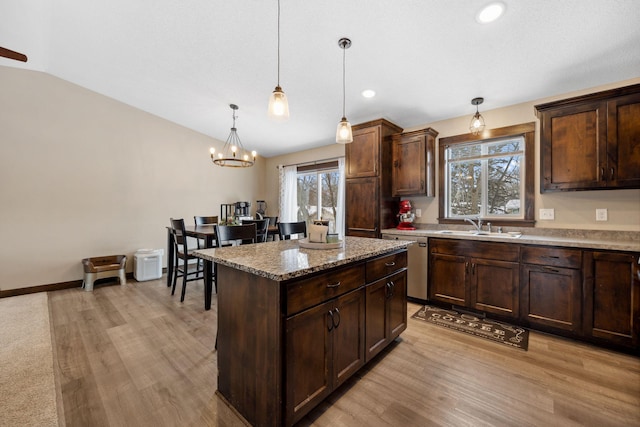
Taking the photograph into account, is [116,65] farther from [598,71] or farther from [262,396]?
[598,71]

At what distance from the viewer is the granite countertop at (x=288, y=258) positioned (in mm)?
1238

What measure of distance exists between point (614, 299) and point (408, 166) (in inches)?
90.1

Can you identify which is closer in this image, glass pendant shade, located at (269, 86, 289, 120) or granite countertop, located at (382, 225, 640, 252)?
glass pendant shade, located at (269, 86, 289, 120)

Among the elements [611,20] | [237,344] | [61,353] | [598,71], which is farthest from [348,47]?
[61,353]

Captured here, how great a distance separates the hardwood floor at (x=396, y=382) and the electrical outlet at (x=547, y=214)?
1.25 meters

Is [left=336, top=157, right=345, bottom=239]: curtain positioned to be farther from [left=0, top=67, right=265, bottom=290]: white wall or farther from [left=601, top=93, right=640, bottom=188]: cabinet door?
[left=601, top=93, right=640, bottom=188]: cabinet door

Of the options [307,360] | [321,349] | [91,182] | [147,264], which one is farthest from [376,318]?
[91,182]

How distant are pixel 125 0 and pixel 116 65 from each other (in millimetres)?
1318

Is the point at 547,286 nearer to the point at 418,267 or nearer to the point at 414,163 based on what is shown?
the point at 418,267

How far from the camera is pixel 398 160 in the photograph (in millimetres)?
3607

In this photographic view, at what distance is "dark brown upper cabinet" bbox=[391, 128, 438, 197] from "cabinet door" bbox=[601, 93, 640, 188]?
1593 millimetres

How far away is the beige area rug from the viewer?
59.6 inches

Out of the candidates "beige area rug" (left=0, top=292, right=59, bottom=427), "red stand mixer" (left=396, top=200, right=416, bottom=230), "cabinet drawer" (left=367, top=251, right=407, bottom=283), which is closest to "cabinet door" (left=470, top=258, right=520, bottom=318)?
"red stand mixer" (left=396, top=200, right=416, bottom=230)

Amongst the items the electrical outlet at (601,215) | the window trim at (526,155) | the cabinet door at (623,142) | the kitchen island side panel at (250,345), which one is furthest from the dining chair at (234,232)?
the electrical outlet at (601,215)
